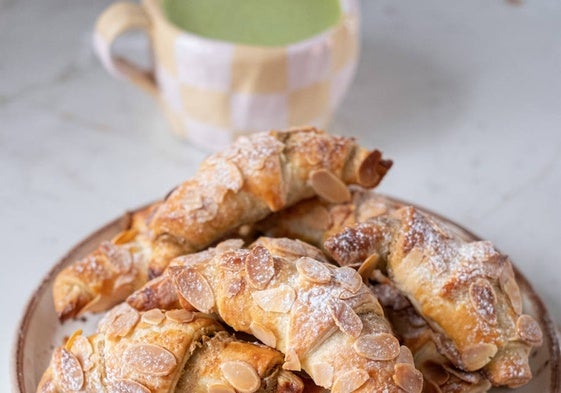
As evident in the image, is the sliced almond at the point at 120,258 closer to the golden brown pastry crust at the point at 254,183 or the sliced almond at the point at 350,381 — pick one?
the golden brown pastry crust at the point at 254,183

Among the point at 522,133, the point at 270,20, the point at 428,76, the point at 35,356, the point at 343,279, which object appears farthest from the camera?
the point at 428,76

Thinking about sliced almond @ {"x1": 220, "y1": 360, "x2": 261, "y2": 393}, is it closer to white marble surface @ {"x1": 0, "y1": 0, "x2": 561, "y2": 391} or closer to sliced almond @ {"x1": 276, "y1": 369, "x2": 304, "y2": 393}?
sliced almond @ {"x1": 276, "y1": 369, "x2": 304, "y2": 393}

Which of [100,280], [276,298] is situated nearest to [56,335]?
[100,280]

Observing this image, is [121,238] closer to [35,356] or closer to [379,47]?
[35,356]

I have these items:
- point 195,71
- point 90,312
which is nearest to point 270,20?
point 195,71

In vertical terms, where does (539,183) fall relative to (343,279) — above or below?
below

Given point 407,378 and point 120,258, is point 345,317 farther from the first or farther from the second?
point 120,258
